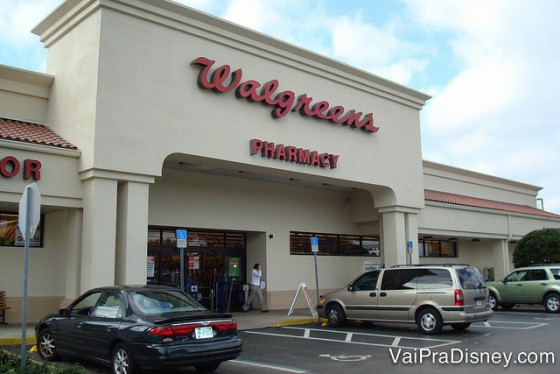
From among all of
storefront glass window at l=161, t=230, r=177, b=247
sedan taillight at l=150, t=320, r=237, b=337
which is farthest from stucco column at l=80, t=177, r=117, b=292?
sedan taillight at l=150, t=320, r=237, b=337

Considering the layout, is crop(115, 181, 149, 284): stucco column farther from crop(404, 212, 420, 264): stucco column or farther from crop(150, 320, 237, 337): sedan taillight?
crop(404, 212, 420, 264): stucco column

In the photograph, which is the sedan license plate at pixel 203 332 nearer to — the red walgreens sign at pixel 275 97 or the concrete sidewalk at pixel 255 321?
the concrete sidewalk at pixel 255 321

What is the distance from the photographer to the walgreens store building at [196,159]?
1405cm

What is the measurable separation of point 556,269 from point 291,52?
12.0 meters

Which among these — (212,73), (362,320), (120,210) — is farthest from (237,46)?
(362,320)

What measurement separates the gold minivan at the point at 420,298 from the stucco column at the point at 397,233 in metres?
6.36

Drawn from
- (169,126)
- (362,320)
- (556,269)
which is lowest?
(362,320)

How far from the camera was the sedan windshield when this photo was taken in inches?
359

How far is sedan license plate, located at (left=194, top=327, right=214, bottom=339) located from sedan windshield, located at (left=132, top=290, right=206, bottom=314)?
673 millimetres

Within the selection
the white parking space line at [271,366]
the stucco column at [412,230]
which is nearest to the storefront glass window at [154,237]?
the white parking space line at [271,366]

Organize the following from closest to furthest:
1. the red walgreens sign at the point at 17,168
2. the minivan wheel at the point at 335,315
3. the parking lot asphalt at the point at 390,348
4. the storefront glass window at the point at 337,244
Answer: the parking lot asphalt at the point at 390,348 → the red walgreens sign at the point at 17,168 → the minivan wheel at the point at 335,315 → the storefront glass window at the point at 337,244

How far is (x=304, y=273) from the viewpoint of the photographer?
22031 mm

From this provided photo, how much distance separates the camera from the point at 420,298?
14.2 meters

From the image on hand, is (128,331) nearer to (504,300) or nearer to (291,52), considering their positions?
(291,52)
